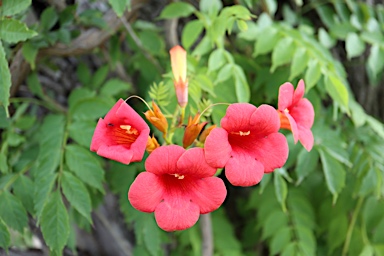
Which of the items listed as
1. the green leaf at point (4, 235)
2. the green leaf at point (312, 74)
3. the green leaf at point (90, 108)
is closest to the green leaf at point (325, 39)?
the green leaf at point (312, 74)

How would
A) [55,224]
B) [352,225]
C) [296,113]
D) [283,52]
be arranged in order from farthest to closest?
[352,225]
[283,52]
[55,224]
[296,113]

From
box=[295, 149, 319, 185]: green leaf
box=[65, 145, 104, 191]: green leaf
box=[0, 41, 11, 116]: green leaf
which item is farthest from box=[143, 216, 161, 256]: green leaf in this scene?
box=[0, 41, 11, 116]: green leaf

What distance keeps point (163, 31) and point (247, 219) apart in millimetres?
1042

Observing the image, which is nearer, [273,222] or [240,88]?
[240,88]

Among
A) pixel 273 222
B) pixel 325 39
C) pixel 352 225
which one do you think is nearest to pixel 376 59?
pixel 325 39

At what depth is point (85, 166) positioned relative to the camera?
1582mm

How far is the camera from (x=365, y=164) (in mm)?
1872

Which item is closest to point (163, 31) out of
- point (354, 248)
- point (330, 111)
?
point (330, 111)

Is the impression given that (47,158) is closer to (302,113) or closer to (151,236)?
(151,236)

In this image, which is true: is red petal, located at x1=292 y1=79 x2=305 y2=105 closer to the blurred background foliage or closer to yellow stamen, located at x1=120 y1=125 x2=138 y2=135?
the blurred background foliage

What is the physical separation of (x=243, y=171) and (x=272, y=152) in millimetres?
98

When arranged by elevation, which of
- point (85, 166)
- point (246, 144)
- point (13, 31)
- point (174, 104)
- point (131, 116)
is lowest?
point (85, 166)

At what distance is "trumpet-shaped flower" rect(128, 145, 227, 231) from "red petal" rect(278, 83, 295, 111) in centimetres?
23

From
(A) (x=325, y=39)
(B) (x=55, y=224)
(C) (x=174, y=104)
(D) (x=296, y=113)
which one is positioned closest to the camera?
(D) (x=296, y=113)
